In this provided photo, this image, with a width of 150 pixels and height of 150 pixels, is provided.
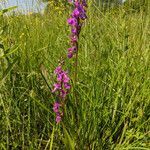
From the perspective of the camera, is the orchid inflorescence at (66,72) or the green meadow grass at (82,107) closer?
the orchid inflorescence at (66,72)

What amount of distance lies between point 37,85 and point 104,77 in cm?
39

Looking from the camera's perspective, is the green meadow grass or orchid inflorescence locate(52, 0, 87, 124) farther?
the green meadow grass

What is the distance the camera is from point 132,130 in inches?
68.4

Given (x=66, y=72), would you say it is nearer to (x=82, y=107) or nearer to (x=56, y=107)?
(x=56, y=107)

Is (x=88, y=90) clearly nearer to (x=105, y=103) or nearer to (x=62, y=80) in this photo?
(x=105, y=103)

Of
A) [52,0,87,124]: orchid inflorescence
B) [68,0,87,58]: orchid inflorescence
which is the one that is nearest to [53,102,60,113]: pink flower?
[52,0,87,124]: orchid inflorescence

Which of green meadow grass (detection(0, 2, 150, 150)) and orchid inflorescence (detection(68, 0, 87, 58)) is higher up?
orchid inflorescence (detection(68, 0, 87, 58))

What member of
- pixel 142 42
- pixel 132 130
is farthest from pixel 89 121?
pixel 142 42

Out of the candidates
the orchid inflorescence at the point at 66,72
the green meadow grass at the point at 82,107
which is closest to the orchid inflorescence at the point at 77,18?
the orchid inflorescence at the point at 66,72

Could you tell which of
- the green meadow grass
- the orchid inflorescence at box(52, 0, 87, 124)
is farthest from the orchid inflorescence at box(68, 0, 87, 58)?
the green meadow grass

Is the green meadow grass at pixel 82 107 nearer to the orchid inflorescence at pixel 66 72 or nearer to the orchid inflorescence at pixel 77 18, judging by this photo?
the orchid inflorescence at pixel 66 72

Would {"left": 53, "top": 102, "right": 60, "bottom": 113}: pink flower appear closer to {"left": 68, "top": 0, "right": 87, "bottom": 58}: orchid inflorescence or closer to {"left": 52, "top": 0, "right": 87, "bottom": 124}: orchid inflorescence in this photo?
{"left": 52, "top": 0, "right": 87, "bottom": 124}: orchid inflorescence

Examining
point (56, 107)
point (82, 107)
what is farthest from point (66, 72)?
point (82, 107)

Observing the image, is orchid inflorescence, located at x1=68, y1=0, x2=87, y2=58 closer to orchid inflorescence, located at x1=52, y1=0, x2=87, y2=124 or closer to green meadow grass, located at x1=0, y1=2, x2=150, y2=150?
orchid inflorescence, located at x1=52, y1=0, x2=87, y2=124
